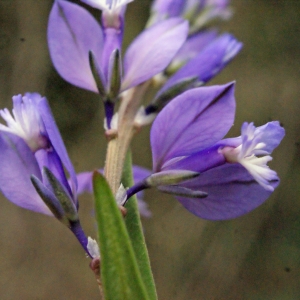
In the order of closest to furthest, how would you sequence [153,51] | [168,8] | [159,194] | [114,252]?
[114,252]
[153,51]
[168,8]
[159,194]

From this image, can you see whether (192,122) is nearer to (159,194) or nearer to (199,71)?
(199,71)

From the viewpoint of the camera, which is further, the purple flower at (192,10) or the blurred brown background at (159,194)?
the blurred brown background at (159,194)

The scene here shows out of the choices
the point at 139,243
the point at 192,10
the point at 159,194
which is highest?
the point at 192,10

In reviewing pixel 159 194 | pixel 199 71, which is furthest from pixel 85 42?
pixel 159 194

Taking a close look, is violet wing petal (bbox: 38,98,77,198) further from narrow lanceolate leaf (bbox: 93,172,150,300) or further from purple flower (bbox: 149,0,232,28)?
purple flower (bbox: 149,0,232,28)

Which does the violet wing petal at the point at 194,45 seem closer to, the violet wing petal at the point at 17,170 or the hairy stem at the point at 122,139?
the hairy stem at the point at 122,139

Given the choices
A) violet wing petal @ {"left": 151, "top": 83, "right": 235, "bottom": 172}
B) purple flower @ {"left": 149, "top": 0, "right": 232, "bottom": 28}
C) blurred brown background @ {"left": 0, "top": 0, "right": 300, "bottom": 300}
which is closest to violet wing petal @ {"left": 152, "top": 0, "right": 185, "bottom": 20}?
purple flower @ {"left": 149, "top": 0, "right": 232, "bottom": 28}

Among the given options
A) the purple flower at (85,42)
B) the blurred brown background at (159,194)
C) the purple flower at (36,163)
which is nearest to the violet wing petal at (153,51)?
the purple flower at (85,42)
